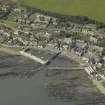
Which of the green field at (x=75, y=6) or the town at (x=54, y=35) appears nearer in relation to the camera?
→ the town at (x=54, y=35)

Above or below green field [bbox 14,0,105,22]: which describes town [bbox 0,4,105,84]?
below

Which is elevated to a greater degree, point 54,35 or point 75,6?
point 75,6

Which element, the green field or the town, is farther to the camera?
the green field

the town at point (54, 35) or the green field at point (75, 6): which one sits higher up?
the green field at point (75, 6)

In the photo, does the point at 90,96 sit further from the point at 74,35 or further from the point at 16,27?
the point at 16,27
